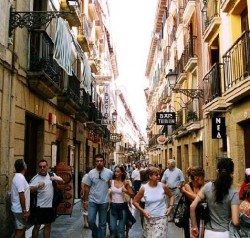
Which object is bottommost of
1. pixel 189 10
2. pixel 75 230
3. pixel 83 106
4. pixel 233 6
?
pixel 75 230

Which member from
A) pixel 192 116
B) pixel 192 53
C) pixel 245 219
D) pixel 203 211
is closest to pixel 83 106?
pixel 192 116

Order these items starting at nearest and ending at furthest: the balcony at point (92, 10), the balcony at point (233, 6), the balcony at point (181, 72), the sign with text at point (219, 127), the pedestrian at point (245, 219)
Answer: the pedestrian at point (245, 219), the balcony at point (233, 6), the sign with text at point (219, 127), the balcony at point (181, 72), the balcony at point (92, 10)

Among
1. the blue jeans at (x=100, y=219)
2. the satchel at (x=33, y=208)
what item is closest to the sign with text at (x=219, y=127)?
the blue jeans at (x=100, y=219)

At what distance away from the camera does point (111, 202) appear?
7445 millimetres

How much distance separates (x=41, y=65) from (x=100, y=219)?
4.27 metres

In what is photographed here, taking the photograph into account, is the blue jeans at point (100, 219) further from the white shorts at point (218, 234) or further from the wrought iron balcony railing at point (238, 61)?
the wrought iron balcony railing at point (238, 61)

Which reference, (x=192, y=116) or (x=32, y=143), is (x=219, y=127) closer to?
(x=192, y=116)

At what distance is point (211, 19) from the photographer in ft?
42.2

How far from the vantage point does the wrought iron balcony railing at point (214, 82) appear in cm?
1229

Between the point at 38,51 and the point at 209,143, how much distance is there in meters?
7.44

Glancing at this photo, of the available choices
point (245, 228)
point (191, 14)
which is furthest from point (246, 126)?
point (191, 14)

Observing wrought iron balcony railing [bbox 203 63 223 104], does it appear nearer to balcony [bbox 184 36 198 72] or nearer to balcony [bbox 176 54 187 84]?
balcony [bbox 184 36 198 72]

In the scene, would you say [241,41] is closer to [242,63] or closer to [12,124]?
[242,63]

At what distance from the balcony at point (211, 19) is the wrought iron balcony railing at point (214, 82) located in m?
1.30
